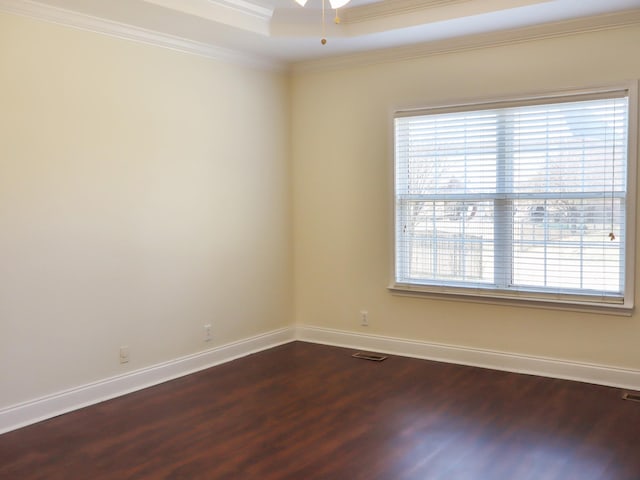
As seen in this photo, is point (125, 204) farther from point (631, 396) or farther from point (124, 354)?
point (631, 396)

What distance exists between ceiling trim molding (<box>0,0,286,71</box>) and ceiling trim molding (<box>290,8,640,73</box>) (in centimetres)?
55

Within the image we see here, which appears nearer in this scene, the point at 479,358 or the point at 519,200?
the point at 519,200

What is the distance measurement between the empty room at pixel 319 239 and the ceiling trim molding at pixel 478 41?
0.02m

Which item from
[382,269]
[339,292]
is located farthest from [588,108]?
[339,292]

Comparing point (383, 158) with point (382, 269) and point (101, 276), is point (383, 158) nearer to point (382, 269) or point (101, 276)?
point (382, 269)

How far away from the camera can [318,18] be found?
14.7 ft

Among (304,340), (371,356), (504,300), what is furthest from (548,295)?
(304,340)

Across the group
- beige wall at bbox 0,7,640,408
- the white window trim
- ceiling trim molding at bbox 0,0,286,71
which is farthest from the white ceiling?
the white window trim

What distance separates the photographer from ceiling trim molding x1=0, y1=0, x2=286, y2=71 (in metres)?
3.47

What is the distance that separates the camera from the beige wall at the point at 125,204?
11.5 ft

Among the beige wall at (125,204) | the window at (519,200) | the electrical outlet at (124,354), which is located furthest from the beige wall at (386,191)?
the electrical outlet at (124,354)

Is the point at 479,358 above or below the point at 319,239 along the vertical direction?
below

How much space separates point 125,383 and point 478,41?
3740 mm

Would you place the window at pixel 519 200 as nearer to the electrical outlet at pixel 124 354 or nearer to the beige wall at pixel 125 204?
the beige wall at pixel 125 204
